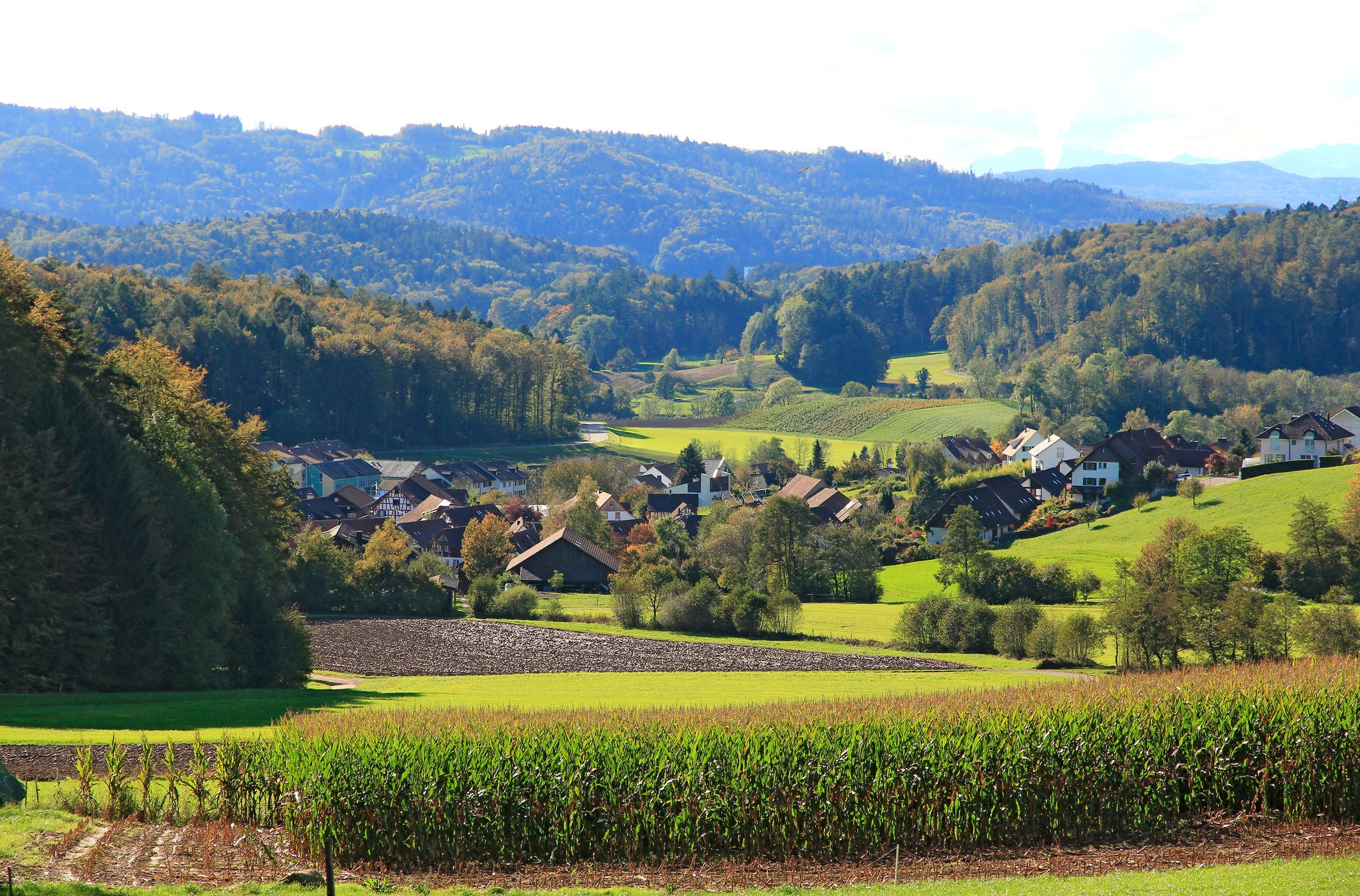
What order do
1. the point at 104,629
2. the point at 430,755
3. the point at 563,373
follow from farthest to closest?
1. the point at 563,373
2. the point at 104,629
3. the point at 430,755

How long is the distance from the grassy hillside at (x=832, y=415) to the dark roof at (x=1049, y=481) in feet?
140

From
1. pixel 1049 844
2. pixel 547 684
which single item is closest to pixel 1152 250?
pixel 547 684

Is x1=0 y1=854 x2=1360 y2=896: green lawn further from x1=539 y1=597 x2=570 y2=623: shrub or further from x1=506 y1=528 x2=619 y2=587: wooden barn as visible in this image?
x1=506 y1=528 x2=619 y2=587: wooden barn

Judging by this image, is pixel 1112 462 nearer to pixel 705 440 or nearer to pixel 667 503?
pixel 667 503

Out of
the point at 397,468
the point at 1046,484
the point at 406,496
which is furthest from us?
the point at 397,468

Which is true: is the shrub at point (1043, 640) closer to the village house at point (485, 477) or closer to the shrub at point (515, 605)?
the shrub at point (515, 605)

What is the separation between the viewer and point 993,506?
75.8 metres

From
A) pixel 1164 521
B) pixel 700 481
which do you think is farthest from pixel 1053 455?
pixel 700 481

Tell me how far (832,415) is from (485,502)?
59632mm

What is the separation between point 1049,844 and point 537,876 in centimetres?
764

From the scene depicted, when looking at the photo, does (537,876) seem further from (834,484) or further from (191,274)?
(191,274)

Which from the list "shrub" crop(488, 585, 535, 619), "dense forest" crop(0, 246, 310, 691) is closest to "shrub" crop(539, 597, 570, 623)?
"shrub" crop(488, 585, 535, 619)

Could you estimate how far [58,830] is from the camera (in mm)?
14430

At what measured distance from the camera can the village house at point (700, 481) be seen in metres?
95.8
